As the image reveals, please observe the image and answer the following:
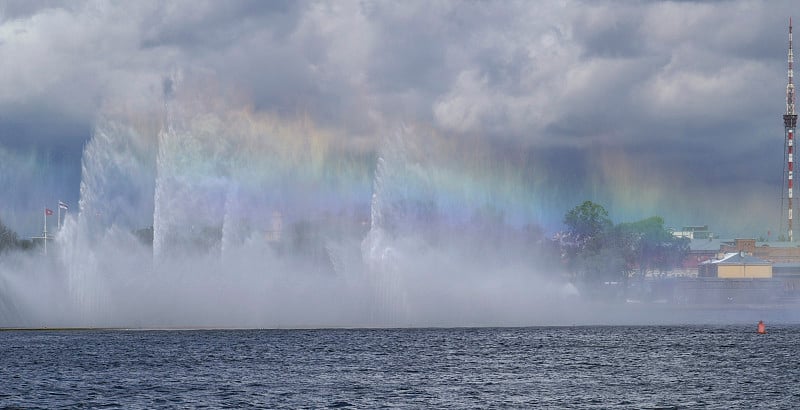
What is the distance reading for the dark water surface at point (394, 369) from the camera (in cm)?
6800

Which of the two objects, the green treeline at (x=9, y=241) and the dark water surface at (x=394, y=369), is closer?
the dark water surface at (x=394, y=369)

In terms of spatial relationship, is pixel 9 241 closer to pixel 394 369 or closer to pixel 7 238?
pixel 7 238

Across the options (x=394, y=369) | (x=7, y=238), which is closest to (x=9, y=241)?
(x=7, y=238)

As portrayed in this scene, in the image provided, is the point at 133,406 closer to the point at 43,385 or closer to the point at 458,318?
the point at 43,385

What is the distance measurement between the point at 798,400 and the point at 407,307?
9123 centimetres

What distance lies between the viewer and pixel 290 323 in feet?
495

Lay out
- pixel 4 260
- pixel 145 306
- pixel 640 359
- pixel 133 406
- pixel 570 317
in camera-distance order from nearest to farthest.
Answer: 1. pixel 133 406
2. pixel 640 359
3. pixel 145 306
4. pixel 4 260
5. pixel 570 317

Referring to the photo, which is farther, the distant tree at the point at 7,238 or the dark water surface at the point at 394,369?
the distant tree at the point at 7,238

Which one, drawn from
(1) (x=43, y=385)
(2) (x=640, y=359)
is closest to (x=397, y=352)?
(2) (x=640, y=359)

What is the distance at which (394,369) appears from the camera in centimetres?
8919

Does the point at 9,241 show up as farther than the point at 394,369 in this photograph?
Yes

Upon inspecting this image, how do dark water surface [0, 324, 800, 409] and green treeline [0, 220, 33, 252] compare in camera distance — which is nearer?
dark water surface [0, 324, 800, 409]

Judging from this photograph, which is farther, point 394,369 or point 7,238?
point 7,238

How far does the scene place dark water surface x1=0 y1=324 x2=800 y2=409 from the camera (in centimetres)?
6800
